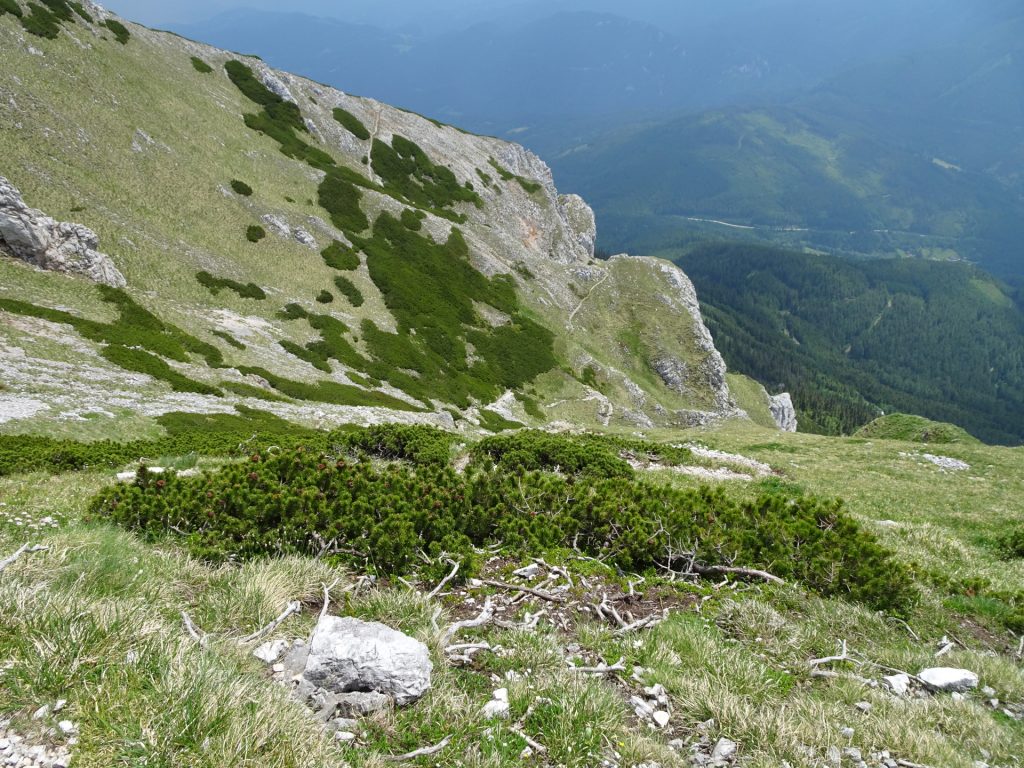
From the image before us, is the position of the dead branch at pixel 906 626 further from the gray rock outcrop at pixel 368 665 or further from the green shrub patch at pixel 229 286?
the green shrub patch at pixel 229 286

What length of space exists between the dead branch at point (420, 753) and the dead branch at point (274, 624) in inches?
95.5

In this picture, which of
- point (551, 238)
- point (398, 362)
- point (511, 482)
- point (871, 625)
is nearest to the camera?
point (871, 625)

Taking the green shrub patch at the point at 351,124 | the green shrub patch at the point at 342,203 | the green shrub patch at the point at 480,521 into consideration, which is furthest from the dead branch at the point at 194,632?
the green shrub patch at the point at 351,124

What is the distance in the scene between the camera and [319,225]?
239 feet

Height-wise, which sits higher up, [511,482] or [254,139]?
[254,139]

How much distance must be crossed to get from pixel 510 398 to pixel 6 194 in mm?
51540

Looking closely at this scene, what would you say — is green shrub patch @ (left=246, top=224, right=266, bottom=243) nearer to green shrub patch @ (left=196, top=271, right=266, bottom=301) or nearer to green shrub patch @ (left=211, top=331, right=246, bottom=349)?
green shrub patch @ (left=196, top=271, right=266, bottom=301)

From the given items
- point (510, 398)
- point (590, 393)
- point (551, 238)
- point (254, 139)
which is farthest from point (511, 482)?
point (551, 238)

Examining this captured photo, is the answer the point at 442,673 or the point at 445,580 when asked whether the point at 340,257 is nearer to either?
the point at 445,580

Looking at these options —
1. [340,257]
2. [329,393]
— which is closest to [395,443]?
[329,393]

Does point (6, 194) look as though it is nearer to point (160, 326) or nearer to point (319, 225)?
point (160, 326)

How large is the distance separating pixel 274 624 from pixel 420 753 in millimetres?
2696

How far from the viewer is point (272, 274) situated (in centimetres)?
6128

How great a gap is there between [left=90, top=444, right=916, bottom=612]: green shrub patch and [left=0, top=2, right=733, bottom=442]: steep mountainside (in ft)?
64.8
